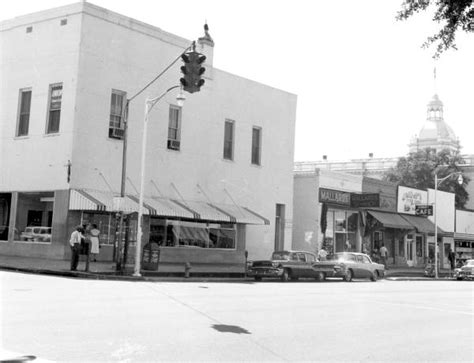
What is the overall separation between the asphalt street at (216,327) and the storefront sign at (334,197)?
2286 centimetres

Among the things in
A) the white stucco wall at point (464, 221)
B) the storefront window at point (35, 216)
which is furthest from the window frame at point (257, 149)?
the white stucco wall at point (464, 221)

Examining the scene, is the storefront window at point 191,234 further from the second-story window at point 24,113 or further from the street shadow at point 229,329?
the street shadow at point 229,329

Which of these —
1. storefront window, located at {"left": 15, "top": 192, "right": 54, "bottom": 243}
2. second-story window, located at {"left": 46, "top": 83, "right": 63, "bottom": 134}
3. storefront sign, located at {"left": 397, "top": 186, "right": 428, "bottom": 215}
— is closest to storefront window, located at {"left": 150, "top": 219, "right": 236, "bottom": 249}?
storefront window, located at {"left": 15, "top": 192, "right": 54, "bottom": 243}

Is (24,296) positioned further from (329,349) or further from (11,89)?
(11,89)

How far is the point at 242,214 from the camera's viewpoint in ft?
109

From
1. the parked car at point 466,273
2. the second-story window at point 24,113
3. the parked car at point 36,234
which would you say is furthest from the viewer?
the parked car at point 466,273

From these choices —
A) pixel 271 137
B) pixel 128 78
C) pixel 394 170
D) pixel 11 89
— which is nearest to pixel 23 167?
pixel 11 89

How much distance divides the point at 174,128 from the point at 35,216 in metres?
8.25

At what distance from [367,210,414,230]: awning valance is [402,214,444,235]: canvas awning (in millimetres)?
939

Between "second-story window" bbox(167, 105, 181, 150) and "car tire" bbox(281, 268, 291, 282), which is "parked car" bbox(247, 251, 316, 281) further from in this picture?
"second-story window" bbox(167, 105, 181, 150)

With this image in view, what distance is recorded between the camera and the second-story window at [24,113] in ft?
95.1

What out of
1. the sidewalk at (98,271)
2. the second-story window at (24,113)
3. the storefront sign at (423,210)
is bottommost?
the sidewalk at (98,271)

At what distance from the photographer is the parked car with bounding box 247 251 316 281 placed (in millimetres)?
26688

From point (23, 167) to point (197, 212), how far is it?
850 centimetres
